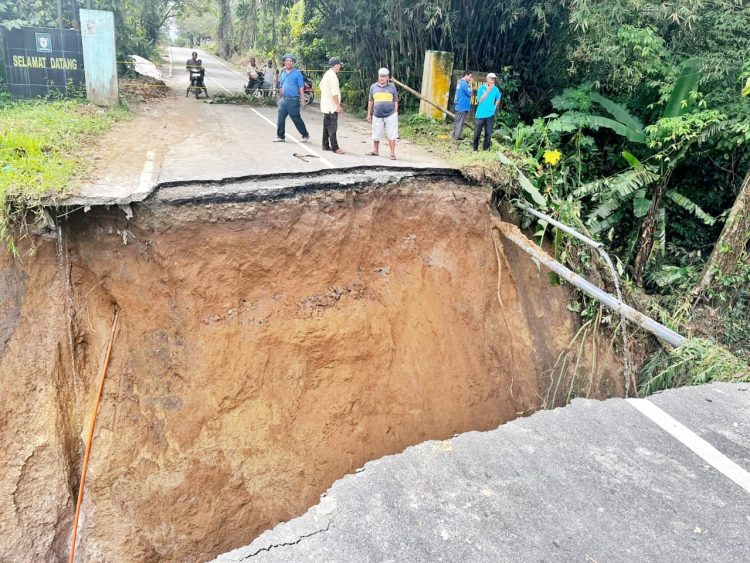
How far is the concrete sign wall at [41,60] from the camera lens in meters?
10.5

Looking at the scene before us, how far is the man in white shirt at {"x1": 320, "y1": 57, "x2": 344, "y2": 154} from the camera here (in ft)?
25.8

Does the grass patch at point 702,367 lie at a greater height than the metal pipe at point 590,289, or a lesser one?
lesser

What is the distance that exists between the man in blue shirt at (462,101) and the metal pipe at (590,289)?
3261 mm

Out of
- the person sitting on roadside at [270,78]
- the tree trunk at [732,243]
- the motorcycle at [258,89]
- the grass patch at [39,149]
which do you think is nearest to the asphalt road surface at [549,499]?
the grass patch at [39,149]

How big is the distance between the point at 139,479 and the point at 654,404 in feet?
16.5

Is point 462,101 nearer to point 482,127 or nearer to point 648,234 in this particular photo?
point 482,127

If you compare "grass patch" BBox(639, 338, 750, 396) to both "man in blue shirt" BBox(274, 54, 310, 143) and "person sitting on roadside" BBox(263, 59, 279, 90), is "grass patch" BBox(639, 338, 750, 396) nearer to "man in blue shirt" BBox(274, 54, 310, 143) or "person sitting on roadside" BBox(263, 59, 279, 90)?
"man in blue shirt" BBox(274, 54, 310, 143)

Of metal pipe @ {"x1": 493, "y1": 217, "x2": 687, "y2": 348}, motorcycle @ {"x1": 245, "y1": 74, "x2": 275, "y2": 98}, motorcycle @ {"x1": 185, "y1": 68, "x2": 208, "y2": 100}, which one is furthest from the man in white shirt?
motorcycle @ {"x1": 185, "y1": 68, "x2": 208, "y2": 100}

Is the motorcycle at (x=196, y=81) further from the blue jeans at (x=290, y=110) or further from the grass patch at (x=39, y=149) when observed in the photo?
the blue jeans at (x=290, y=110)

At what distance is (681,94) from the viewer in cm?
823

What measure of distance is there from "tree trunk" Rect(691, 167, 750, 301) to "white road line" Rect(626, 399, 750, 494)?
532cm

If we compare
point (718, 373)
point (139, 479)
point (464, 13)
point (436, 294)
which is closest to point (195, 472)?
point (139, 479)

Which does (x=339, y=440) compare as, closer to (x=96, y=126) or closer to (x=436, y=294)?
(x=436, y=294)

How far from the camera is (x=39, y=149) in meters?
6.77
